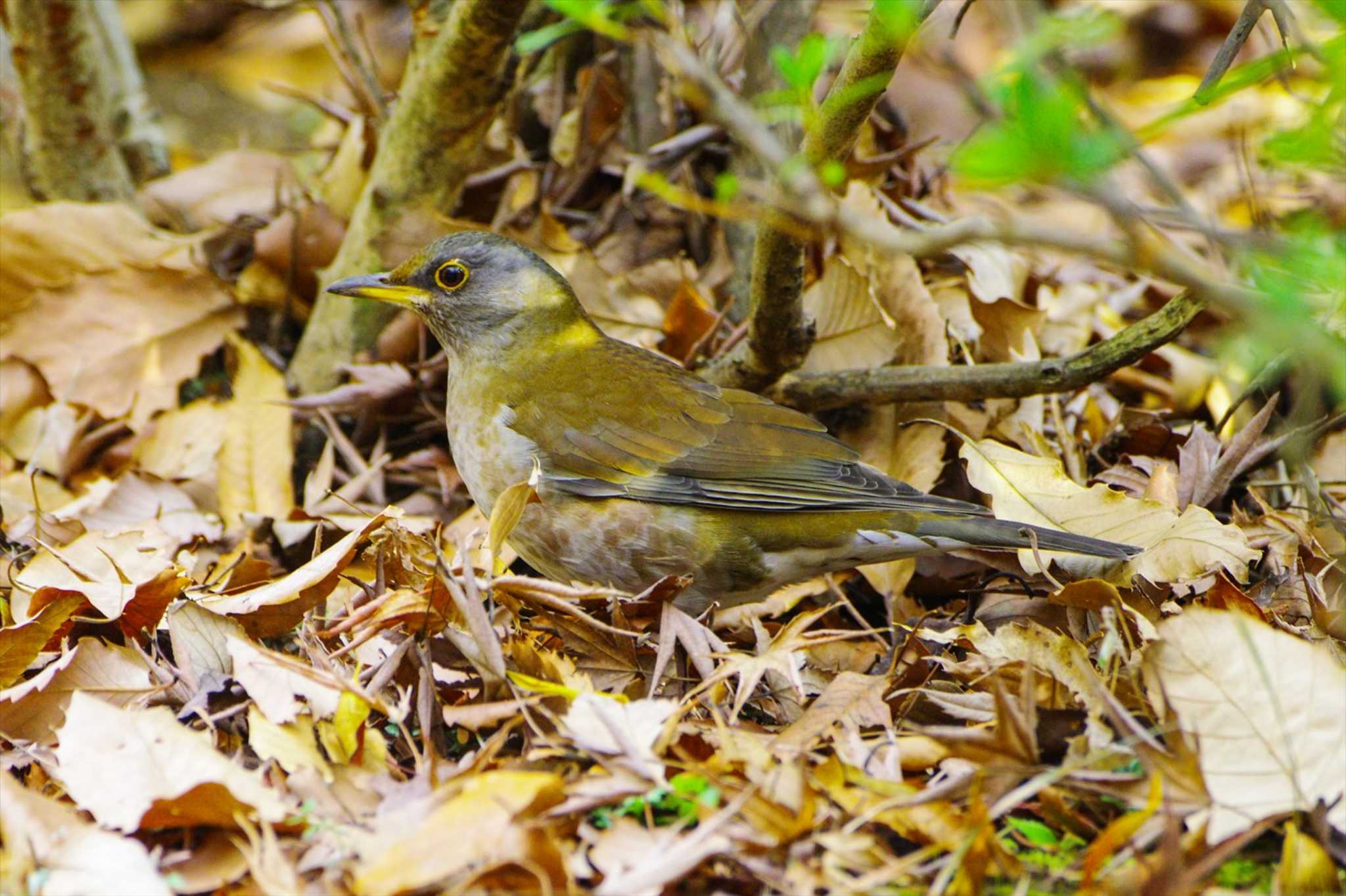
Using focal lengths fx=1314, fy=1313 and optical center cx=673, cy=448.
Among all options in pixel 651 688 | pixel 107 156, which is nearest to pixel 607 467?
pixel 651 688

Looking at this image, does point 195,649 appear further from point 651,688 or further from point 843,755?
point 843,755

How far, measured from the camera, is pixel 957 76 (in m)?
2.25

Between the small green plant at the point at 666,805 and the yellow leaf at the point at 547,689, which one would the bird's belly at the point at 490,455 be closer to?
the yellow leaf at the point at 547,689

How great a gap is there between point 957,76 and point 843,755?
5.43 ft

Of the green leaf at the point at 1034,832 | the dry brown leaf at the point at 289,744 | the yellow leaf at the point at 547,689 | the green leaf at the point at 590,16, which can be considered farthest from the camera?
the yellow leaf at the point at 547,689

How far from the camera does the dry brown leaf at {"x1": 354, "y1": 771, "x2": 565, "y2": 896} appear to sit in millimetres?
2643

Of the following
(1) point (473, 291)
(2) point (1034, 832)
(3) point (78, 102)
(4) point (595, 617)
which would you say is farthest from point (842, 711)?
(3) point (78, 102)

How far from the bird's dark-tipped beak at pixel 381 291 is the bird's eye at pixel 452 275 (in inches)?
3.0

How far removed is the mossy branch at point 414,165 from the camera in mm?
5031

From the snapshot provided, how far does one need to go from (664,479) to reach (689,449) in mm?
133

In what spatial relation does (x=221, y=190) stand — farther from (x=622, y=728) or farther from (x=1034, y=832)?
(x=1034, y=832)

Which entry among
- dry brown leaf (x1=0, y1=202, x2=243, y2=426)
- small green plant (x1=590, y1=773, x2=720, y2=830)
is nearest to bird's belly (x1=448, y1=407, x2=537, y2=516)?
dry brown leaf (x1=0, y1=202, x2=243, y2=426)

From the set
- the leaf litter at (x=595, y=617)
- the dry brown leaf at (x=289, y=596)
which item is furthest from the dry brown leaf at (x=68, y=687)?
the dry brown leaf at (x=289, y=596)

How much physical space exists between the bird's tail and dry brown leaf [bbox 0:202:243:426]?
128 inches
